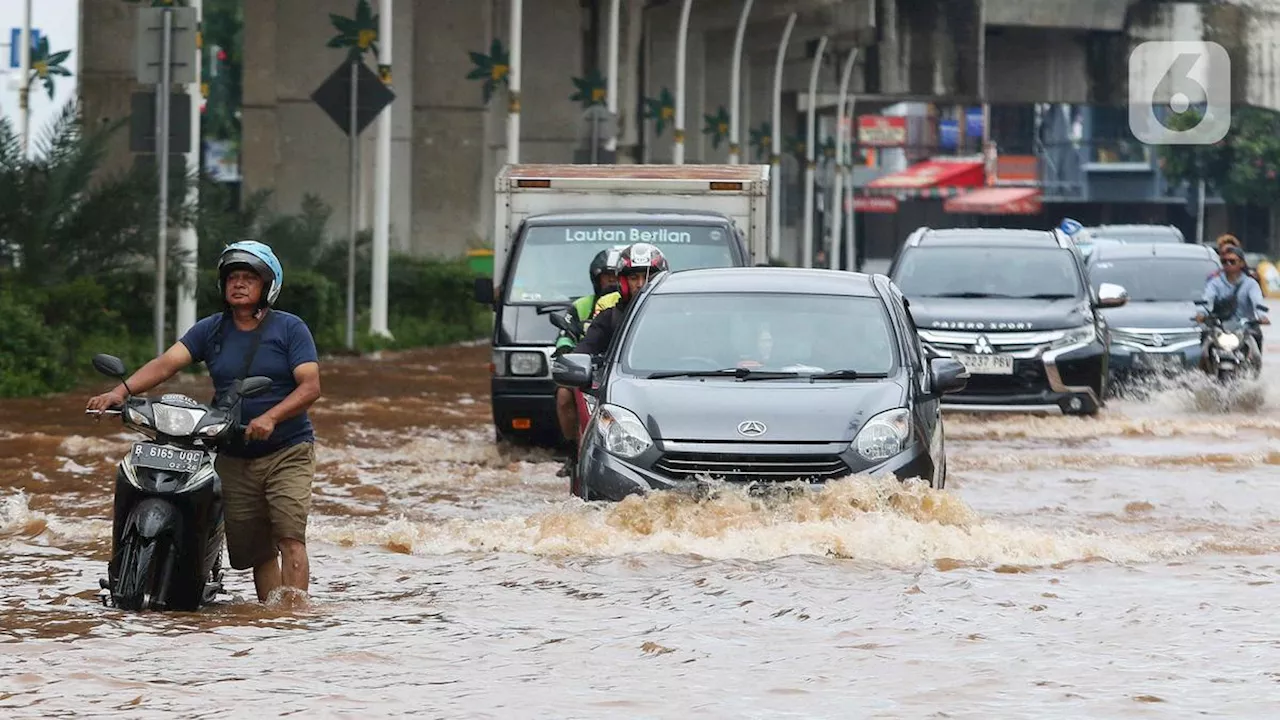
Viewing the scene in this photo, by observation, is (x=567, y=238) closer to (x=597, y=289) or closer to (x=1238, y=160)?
(x=597, y=289)

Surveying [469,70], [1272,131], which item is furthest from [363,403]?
[1272,131]

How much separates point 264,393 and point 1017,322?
1207 centimetres

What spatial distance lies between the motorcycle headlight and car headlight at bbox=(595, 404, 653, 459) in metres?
2.79

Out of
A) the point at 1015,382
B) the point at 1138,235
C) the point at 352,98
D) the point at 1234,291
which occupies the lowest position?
the point at 1015,382

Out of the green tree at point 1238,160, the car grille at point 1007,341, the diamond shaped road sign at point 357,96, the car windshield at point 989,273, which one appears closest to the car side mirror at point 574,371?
the car grille at point 1007,341

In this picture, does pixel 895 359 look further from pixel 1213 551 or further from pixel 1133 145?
pixel 1133 145

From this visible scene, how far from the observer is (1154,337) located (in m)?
24.0

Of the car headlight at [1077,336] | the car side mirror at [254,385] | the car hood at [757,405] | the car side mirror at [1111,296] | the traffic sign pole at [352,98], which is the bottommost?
the car hood at [757,405]

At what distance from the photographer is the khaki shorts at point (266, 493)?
9.73m

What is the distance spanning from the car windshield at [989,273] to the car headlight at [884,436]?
33.3 feet

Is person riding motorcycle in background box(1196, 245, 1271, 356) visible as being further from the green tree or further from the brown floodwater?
the green tree

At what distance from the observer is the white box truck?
1745 centimetres

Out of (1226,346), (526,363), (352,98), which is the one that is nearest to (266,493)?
(526,363)

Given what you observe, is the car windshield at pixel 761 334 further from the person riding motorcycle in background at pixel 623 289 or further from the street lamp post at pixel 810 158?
the street lamp post at pixel 810 158
